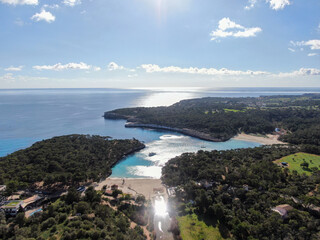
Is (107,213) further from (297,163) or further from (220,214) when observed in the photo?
(297,163)

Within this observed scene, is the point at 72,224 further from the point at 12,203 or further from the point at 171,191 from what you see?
the point at 171,191

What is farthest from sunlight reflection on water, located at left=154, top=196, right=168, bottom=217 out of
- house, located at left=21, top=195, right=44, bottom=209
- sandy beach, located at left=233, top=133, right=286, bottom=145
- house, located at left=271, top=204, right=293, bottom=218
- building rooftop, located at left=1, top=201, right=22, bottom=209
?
sandy beach, located at left=233, top=133, right=286, bottom=145

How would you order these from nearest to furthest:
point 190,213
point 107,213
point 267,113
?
point 107,213 < point 190,213 < point 267,113

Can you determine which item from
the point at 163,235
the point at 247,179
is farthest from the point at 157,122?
the point at 163,235

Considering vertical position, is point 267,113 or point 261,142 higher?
point 267,113

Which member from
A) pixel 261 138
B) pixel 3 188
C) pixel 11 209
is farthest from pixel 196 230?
pixel 261 138

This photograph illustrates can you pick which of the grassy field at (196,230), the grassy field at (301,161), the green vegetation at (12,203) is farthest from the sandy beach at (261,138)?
the green vegetation at (12,203)
